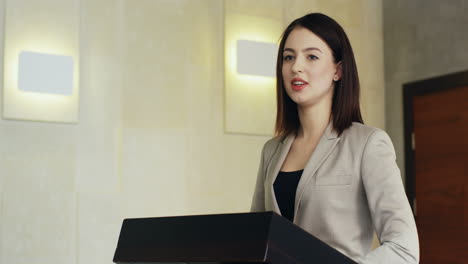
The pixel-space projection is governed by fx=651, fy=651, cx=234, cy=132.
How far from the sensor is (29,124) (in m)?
4.16

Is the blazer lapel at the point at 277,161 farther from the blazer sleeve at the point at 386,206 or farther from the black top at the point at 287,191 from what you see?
the blazer sleeve at the point at 386,206

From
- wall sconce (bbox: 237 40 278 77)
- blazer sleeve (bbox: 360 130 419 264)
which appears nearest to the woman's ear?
blazer sleeve (bbox: 360 130 419 264)

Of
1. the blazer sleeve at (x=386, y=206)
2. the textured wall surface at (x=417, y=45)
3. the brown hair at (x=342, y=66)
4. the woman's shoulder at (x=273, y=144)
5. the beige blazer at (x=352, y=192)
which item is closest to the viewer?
the blazer sleeve at (x=386, y=206)

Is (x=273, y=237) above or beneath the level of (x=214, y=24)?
beneath

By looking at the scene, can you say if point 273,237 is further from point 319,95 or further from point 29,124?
point 29,124

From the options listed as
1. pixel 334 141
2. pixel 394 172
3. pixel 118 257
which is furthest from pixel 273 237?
pixel 334 141

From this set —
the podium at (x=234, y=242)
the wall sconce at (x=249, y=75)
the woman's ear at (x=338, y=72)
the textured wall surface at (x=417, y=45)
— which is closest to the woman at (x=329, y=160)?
the woman's ear at (x=338, y=72)

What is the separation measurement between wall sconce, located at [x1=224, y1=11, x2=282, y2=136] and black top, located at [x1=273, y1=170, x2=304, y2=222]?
3059 mm

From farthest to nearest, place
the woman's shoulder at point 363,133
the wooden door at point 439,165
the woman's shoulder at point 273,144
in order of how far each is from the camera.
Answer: the wooden door at point 439,165
the woman's shoulder at point 273,144
the woman's shoulder at point 363,133

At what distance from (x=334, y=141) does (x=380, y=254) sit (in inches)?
17.9

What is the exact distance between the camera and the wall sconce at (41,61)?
13.6 feet

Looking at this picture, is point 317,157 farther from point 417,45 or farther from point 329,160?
point 417,45

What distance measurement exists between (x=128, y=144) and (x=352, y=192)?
9.95ft

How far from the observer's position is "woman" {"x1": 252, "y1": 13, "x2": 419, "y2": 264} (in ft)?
4.99
